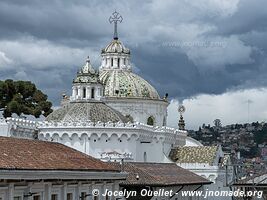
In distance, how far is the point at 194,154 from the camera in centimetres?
7112

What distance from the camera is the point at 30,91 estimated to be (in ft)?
254

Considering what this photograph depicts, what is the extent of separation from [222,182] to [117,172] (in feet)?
114

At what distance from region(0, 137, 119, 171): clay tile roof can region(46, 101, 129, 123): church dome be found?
881 inches

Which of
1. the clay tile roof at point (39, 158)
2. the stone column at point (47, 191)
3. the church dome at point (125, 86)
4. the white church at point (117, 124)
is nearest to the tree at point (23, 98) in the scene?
the white church at point (117, 124)

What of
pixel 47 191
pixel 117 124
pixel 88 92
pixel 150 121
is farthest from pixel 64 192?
pixel 150 121

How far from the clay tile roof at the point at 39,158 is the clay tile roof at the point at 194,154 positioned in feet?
110

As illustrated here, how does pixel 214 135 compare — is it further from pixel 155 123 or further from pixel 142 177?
pixel 142 177

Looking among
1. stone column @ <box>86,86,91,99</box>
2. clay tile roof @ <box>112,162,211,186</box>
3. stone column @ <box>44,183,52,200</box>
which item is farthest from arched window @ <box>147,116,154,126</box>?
stone column @ <box>44,183,52,200</box>

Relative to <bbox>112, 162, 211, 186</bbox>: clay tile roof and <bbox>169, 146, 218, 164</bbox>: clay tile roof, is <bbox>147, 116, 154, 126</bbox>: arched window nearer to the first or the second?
<bbox>169, 146, 218, 164</bbox>: clay tile roof

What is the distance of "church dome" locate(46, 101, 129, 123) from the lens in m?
60.0

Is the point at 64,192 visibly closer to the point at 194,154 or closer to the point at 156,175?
the point at 156,175

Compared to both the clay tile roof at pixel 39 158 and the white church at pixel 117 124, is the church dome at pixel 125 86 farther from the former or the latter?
the clay tile roof at pixel 39 158

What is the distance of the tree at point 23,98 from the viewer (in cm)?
7535

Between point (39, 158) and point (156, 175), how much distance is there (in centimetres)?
2079
